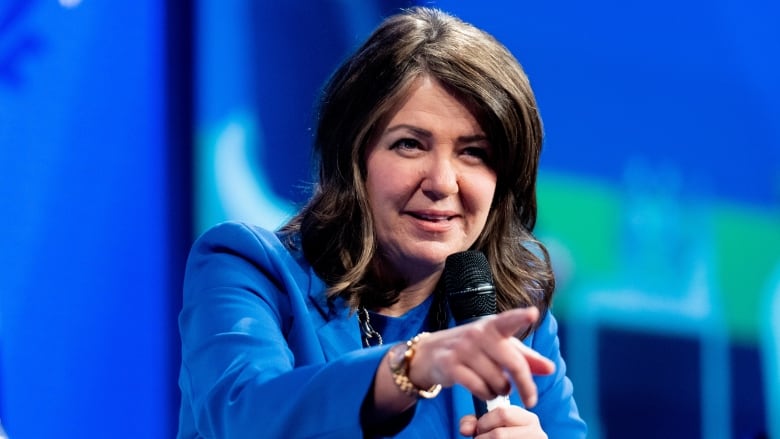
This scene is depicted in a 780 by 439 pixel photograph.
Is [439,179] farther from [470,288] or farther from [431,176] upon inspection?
[470,288]

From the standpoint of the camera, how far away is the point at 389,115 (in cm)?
159

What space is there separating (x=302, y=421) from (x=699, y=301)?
2180mm

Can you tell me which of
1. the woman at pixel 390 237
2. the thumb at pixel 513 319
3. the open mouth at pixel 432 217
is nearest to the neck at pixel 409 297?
the woman at pixel 390 237

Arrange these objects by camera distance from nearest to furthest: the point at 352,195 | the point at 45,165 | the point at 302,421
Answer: the point at 302,421, the point at 352,195, the point at 45,165

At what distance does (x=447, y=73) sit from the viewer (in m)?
1.58

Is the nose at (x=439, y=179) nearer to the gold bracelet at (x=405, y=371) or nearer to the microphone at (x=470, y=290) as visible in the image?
the microphone at (x=470, y=290)

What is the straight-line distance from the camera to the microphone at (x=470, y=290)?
131 centimetres

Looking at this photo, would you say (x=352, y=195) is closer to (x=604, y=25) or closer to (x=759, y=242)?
(x=604, y=25)

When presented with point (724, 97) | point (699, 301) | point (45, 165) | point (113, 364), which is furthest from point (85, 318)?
point (724, 97)

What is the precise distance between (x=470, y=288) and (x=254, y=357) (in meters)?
0.27

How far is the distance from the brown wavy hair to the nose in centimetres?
9

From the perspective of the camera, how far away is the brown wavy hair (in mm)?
1593

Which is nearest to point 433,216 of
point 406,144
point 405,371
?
point 406,144

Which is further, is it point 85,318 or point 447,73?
point 85,318
